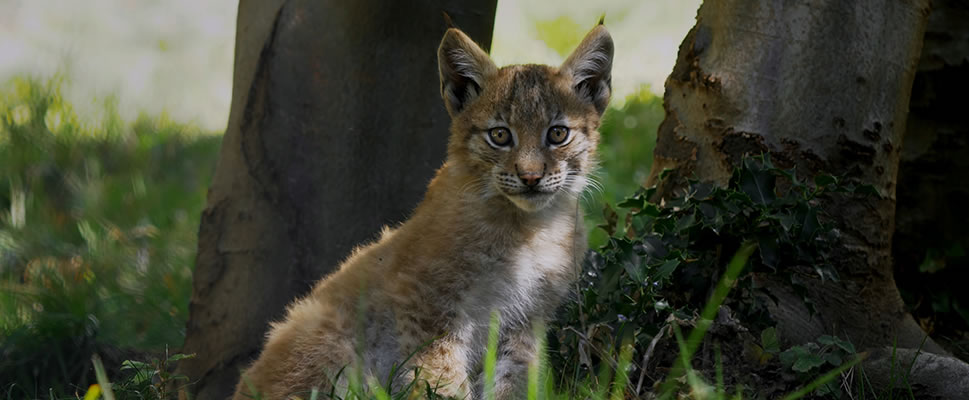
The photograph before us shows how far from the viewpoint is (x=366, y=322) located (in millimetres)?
3781

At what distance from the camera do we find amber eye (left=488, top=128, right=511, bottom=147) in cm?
384

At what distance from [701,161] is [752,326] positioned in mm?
807

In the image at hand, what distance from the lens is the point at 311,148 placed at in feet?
15.3

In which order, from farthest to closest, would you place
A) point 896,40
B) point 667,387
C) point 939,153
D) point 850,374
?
1. point 939,153
2. point 896,40
3. point 850,374
4. point 667,387

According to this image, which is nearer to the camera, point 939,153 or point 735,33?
point 735,33

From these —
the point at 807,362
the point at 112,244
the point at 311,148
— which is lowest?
the point at 112,244

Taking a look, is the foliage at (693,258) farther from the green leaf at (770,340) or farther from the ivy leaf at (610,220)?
the ivy leaf at (610,220)

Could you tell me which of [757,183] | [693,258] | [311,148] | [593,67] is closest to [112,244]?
[311,148]

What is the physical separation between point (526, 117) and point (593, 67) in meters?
0.43

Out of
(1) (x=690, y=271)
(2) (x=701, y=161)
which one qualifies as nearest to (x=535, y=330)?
(1) (x=690, y=271)

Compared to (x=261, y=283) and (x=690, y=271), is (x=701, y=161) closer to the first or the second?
(x=690, y=271)

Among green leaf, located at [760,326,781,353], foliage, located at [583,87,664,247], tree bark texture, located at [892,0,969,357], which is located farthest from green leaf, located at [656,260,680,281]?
foliage, located at [583,87,664,247]

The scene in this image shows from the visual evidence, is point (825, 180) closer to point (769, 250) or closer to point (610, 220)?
point (769, 250)

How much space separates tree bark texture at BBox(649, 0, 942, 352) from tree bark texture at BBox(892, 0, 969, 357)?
932 mm
